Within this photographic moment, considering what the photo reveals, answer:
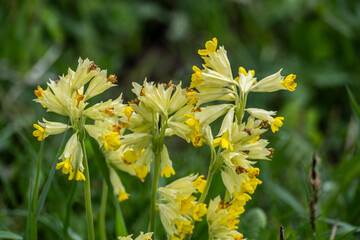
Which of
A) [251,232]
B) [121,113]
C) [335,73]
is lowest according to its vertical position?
[251,232]

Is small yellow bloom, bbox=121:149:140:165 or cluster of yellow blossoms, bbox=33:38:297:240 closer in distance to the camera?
cluster of yellow blossoms, bbox=33:38:297:240

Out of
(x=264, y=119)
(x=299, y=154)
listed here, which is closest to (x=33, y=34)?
(x=299, y=154)

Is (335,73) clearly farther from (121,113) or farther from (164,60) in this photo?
(121,113)

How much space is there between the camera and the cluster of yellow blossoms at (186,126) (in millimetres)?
1870

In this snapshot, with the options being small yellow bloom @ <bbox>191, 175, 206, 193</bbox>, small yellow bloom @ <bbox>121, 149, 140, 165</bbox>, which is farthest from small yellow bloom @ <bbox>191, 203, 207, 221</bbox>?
small yellow bloom @ <bbox>121, 149, 140, 165</bbox>

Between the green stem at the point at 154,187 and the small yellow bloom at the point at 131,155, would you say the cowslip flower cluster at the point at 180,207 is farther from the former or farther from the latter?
the small yellow bloom at the point at 131,155

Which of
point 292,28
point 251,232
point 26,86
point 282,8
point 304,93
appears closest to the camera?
point 251,232

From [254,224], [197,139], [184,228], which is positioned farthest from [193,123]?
[254,224]

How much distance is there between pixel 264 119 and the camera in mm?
1884

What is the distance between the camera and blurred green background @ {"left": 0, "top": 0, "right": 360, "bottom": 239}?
3861mm

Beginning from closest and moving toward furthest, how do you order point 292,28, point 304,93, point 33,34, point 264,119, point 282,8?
point 264,119
point 33,34
point 304,93
point 282,8
point 292,28

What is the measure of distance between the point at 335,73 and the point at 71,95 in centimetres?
493

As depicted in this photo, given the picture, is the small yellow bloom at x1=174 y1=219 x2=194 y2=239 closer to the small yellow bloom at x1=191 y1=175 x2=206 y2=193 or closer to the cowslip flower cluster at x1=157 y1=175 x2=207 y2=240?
the cowslip flower cluster at x1=157 y1=175 x2=207 y2=240

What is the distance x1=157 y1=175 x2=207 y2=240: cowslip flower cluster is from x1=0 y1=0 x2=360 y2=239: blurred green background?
1176 mm
